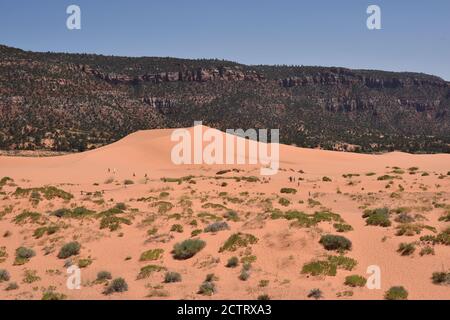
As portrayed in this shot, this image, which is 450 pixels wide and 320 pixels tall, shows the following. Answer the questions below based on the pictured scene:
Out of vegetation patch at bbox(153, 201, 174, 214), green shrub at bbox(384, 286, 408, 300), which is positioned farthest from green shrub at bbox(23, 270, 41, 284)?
green shrub at bbox(384, 286, 408, 300)

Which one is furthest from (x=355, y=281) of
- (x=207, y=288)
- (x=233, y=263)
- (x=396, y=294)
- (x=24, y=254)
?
(x=24, y=254)

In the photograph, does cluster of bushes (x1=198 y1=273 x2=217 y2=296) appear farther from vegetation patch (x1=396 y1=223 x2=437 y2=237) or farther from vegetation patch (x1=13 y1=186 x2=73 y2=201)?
vegetation patch (x1=13 y1=186 x2=73 y2=201)

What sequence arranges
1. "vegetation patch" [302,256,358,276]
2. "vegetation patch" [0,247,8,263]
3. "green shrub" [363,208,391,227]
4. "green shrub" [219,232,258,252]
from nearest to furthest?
1. "vegetation patch" [302,256,358,276]
2. "green shrub" [219,232,258,252]
3. "vegetation patch" [0,247,8,263]
4. "green shrub" [363,208,391,227]

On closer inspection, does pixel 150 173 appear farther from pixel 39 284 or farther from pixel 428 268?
pixel 428 268

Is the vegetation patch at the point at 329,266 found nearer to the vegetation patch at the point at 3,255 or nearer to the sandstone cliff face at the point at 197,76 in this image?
the vegetation patch at the point at 3,255

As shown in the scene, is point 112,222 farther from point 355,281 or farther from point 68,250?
point 355,281

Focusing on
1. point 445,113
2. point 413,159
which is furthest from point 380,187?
point 445,113
